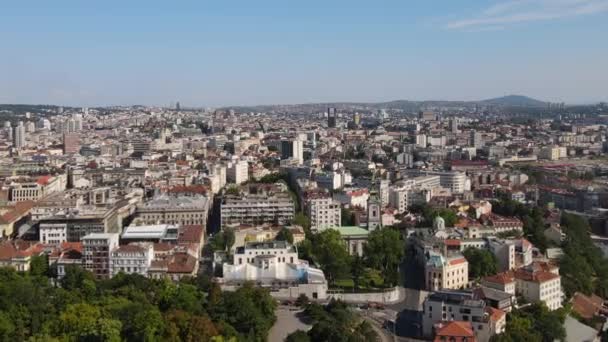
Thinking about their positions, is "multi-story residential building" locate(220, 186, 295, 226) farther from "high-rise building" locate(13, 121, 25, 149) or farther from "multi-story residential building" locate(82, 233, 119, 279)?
"high-rise building" locate(13, 121, 25, 149)

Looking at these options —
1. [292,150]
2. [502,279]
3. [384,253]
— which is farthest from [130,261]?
[292,150]

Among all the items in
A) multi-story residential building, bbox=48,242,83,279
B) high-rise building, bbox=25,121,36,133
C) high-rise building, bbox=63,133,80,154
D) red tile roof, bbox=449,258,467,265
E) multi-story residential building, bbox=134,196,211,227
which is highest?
high-rise building, bbox=25,121,36,133

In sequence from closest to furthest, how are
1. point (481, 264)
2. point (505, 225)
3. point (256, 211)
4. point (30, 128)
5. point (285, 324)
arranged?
point (285, 324), point (481, 264), point (505, 225), point (256, 211), point (30, 128)

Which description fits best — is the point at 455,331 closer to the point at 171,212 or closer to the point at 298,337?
the point at 298,337

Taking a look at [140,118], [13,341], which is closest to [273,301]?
[13,341]

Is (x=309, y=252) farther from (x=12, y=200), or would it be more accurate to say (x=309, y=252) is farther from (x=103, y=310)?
(x=12, y=200)

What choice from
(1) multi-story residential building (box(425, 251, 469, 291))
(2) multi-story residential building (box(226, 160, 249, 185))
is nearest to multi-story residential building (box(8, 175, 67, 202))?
(2) multi-story residential building (box(226, 160, 249, 185))
